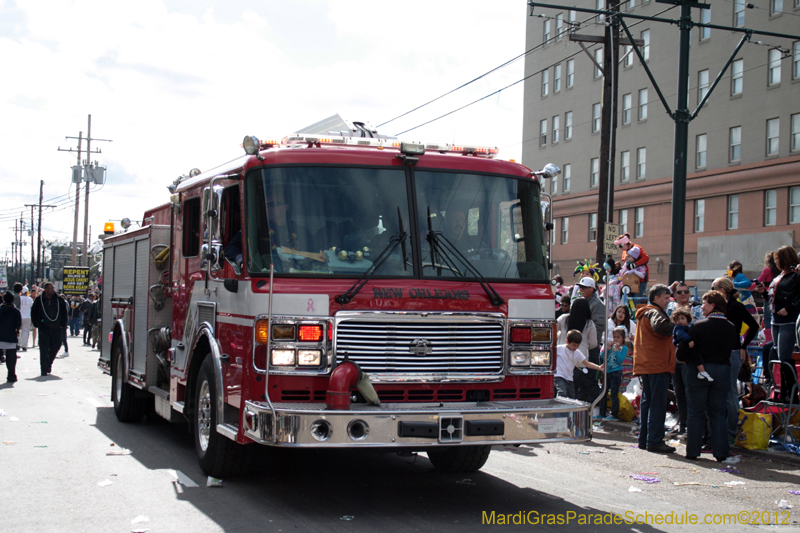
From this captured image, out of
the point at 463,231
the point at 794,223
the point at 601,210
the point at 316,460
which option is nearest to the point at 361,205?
the point at 463,231

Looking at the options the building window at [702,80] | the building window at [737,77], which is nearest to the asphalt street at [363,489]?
the building window at [737,77]

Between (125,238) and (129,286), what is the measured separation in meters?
0.81

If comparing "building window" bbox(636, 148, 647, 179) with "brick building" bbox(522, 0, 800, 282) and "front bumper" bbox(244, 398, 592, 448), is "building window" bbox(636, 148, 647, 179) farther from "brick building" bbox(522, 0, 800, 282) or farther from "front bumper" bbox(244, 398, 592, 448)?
"front bumper" bbox(244, 398, 592, 448)

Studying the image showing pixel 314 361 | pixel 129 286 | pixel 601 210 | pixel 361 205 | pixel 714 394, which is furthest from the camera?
pixel 601 210

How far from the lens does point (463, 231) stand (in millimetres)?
6969

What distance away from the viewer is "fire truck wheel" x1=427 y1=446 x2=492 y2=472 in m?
8.07

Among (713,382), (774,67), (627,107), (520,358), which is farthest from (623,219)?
(520,358)

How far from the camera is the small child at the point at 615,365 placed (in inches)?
479

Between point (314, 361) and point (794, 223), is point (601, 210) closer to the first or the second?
point (314, 361)

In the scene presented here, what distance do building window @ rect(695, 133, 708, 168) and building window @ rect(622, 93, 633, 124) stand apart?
15.3 ft

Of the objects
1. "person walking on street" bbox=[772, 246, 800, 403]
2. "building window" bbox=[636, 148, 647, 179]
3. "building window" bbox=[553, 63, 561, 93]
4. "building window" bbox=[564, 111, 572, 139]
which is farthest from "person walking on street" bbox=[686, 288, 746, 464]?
"building window" bbox=[553, 63, 561, 93]

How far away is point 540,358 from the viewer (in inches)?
275

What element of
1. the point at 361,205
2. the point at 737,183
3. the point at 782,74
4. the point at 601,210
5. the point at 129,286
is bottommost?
the point at 129,286

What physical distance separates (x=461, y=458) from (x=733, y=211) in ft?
102
